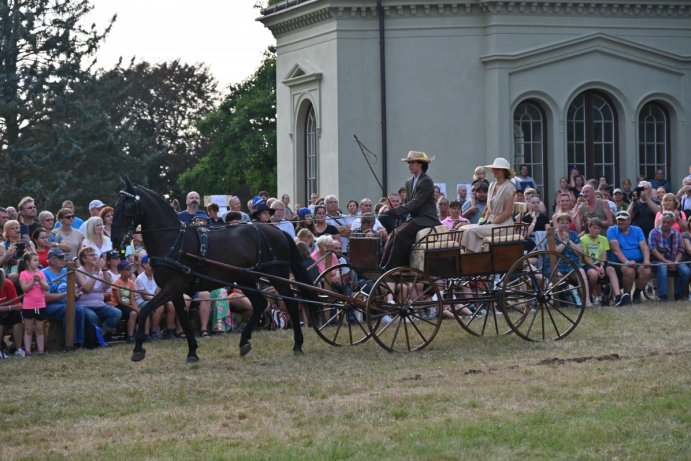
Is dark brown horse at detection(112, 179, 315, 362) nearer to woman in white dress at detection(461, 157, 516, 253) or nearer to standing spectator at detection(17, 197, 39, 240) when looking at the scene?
woman in white dress at detection(461, 157, 516, 253)

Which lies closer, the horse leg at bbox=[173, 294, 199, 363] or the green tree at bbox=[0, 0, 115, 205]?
→ the horse leg at bbox=[173, 294, 199, 363]

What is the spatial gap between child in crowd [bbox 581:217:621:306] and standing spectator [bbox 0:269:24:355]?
27.8 feet

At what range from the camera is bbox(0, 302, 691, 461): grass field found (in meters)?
9.34

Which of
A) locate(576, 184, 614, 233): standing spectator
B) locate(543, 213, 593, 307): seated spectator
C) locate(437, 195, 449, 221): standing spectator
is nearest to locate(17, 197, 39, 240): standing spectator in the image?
locate(437, 195, 449, 221): standing spectator

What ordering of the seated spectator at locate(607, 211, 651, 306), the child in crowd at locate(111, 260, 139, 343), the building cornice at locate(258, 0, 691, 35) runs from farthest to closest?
the building cornice at locate(258, 0, 691, 35), the seated spectator at locate(607, 211, 651, 306), the child in crowd at locate(111, 260, 139, 343)

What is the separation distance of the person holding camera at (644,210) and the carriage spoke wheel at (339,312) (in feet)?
21.1

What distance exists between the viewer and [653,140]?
28734mm

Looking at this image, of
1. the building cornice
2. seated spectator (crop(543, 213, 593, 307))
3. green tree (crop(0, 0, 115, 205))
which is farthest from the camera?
green tree (crop(0, 0, 115, 205))

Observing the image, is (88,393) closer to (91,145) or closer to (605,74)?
(605,74)

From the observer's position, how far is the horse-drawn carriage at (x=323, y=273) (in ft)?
47.2

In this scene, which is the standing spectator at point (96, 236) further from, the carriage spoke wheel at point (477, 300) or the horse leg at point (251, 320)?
the carriage spoke wheel at point (477, 300)

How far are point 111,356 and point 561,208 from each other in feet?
27.0

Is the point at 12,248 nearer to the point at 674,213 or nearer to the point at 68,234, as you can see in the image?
the point at 68,234

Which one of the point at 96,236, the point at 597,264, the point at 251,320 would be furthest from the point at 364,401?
the point at 597,264
